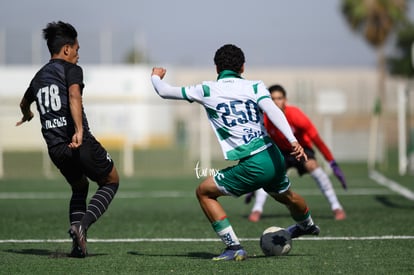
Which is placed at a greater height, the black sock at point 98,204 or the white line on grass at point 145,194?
the black sock at point 98,204

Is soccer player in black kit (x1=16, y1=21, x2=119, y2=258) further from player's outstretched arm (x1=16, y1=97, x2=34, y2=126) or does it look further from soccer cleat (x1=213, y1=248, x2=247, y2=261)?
soccer cleat (x1=213, y1=248, x2=247, y2=261)

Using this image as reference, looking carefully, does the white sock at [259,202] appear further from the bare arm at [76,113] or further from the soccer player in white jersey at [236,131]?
the bare arm at [76,113]

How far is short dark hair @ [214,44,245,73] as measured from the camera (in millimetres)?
7992

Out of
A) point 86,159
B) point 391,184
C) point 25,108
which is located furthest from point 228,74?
point 391,184

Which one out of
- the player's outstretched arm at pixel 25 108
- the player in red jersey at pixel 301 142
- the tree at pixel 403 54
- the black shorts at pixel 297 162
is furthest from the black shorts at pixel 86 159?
the tree at pixel 403 54

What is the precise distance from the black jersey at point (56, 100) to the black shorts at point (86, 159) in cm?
9

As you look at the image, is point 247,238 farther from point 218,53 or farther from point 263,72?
point 263,72

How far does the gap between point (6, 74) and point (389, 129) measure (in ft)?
71.2

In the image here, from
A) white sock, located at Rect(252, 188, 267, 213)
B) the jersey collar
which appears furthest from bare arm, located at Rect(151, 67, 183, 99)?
white sock, located at Rect(252, 188, 267, 213)

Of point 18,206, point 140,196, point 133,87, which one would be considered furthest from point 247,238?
point 133,87

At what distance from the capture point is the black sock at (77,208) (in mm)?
8711

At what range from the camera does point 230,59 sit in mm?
7992

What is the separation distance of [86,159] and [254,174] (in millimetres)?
1630

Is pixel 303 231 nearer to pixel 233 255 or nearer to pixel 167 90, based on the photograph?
pixel 233 255
